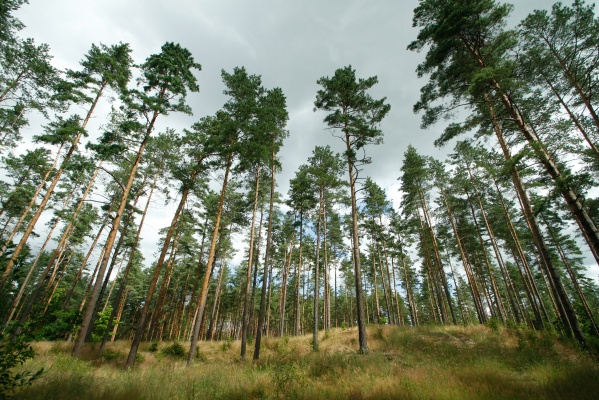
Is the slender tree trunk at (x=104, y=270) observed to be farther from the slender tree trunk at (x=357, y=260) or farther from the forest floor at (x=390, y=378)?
the slender tree trunk at (x=357, y=260)

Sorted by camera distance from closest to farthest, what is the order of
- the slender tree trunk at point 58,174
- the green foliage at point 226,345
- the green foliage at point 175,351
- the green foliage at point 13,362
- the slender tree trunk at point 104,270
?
the green foliage at point 13,362, the slender tree trunk at point 104,270, the slender tree trunk at point 58,174, the green foliage at point 175,351, the green foliage at point 226,345

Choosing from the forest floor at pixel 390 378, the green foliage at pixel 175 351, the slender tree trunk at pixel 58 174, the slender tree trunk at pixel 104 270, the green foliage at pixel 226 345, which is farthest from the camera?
the green foliage at pixel 226 345

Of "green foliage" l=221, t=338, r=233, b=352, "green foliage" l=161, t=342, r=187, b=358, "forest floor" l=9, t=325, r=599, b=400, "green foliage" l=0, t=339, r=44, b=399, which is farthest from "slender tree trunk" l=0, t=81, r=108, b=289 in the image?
"green foliage" l=221, t=338, r=233, b=352

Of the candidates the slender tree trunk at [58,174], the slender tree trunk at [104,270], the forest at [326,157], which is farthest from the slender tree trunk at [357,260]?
the slender tree trunk at [58,174]

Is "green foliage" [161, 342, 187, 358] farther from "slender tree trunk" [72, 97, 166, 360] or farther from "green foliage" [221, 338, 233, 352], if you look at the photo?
"slender tree trunk" [72, 97, 166, 360]

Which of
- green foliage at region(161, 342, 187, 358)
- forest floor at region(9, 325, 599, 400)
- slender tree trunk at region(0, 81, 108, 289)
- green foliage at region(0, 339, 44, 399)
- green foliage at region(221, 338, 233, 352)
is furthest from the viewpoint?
green foliage at region(221, 338, 233, 352)

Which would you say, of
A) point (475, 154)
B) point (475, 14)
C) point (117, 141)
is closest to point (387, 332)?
point (475, 154)

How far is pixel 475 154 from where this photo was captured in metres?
18.8

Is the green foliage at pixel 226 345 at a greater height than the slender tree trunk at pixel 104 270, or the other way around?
the slender tree trunk at pixel 104 270

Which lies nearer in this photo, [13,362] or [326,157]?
[13,362]

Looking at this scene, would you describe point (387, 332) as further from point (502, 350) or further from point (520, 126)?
point (520, 126)

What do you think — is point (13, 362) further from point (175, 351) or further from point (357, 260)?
point (175, 351)

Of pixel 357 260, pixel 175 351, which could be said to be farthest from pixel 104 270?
pixel 357 260

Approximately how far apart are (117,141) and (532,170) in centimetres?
2027
